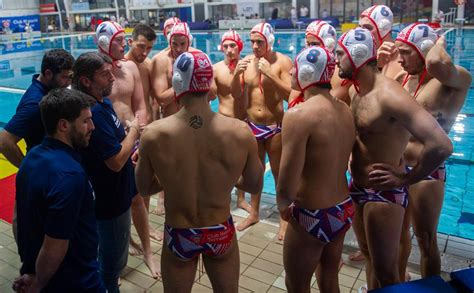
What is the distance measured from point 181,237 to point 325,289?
1065 mm

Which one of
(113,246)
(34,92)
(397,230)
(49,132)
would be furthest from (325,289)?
(34,92)

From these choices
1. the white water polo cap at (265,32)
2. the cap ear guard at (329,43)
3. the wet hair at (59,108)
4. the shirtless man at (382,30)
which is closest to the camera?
the wet hair at (59,108)

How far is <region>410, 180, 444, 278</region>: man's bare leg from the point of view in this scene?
9.21ft

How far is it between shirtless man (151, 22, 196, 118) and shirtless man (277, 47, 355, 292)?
2.53m

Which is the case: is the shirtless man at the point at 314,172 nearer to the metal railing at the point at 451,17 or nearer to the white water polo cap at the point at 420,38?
the white water polo cap at the point at 420,38

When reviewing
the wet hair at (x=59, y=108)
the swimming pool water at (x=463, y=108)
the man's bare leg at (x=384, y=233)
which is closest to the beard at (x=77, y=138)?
the wet hair at (x=59, y=108)

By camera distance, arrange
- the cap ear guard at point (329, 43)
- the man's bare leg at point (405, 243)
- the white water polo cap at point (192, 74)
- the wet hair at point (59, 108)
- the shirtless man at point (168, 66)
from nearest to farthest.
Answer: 1. the wet hair at point (59, 108)
2. the white water polo cap at point (192, 74)
3. the man's bare leg at point (405, 243)
4. the cap ear guard at point (329, 43)
5. the shirtless man at point (168, 66)

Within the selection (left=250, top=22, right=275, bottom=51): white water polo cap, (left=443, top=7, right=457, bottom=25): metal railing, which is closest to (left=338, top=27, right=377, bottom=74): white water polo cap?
(left=250, top=22, right=275, bottom=51): white water polo cap

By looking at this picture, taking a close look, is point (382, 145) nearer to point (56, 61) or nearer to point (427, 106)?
point (427, 106)

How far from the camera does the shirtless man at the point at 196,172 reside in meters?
2.07

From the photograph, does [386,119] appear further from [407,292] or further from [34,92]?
[34,92]

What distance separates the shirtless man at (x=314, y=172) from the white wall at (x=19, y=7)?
4414 cm

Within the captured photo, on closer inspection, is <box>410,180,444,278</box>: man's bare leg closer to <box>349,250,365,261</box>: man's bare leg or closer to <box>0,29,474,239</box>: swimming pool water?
<box>349,250,365,261</box>: man's bare leg

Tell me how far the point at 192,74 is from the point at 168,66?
2815 mm
